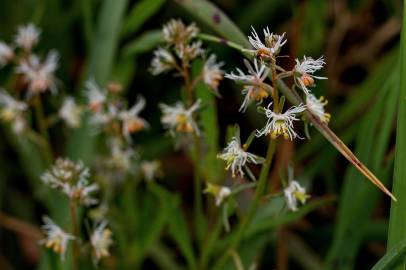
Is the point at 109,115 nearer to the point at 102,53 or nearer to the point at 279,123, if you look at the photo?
the point at 102,53

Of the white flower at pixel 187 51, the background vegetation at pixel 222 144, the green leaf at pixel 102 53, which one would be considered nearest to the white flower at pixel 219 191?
the background vegetation at pixel 222 144

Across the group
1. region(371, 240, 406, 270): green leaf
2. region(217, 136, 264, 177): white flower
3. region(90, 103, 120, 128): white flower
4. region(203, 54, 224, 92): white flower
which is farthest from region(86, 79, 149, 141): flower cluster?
region(371, 240, 406, 270): green leaf

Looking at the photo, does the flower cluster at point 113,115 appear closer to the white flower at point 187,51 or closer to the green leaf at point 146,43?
the green leaf at point 146,43

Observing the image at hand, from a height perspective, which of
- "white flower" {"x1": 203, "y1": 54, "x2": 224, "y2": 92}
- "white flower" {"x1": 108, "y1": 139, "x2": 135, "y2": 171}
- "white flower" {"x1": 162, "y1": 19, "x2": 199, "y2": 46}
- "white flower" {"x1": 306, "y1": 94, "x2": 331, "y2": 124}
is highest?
"white flower" {"x1": 108, "y1": 139, "x2": 135, "y2": 171}

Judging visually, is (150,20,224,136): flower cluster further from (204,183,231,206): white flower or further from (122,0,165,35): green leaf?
(122,0,165,35): green leaf

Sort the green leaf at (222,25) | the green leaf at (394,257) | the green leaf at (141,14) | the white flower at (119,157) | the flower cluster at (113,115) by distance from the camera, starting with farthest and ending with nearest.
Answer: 1. the green leaf at (141,14)
2. the white flower at (119,157)
3. the flower cluster at (113,115)
4. the green leaf at (222,25)
5. the green leaf at (394,257)

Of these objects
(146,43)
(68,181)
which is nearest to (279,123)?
(68,181)

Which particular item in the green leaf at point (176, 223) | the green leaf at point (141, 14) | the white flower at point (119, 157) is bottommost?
the green leaf at point (176, 223)
